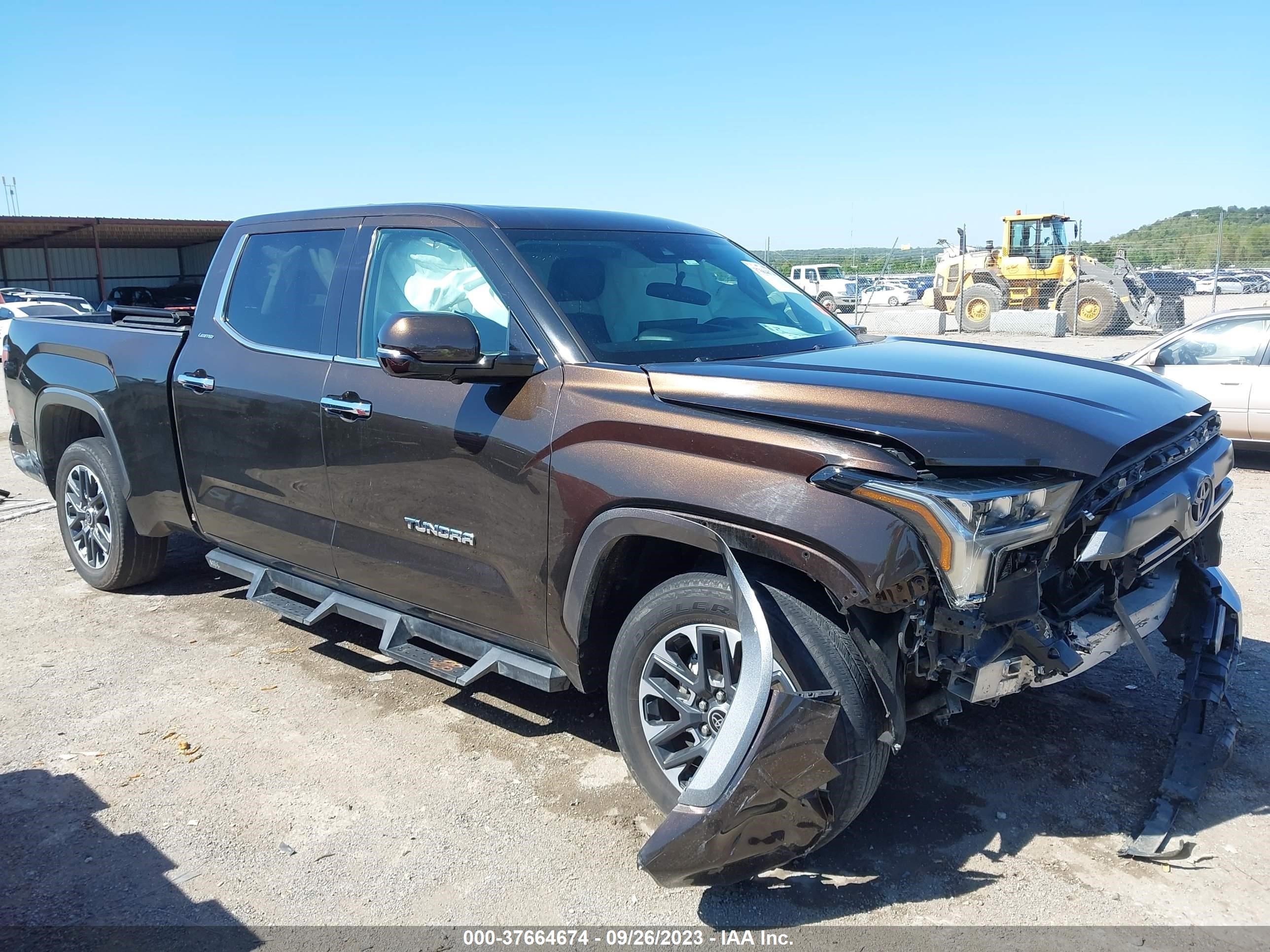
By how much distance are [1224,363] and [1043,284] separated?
1887 centimetres

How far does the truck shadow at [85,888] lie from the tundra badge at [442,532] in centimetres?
135

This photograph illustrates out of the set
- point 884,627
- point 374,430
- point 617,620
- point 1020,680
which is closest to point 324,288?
point 374,430

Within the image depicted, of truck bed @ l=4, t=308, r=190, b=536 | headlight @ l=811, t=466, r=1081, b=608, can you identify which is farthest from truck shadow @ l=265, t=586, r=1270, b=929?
truck bed @ l=4, t=308, r=190, b=536

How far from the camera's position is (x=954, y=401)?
289 cm

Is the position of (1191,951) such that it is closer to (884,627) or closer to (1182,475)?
(884,627)

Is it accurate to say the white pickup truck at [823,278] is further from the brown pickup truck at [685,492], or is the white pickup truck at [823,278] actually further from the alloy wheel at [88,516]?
the brown pickup truck at [685,492]

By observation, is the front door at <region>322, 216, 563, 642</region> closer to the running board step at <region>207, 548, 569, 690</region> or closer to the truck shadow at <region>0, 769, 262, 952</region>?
the running board step at <region>207, 548, 569, 690</region>

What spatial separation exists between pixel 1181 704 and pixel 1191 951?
3.59ft

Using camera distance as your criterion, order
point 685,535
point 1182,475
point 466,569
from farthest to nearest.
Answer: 1. point 466,569
2. point 1182,475
3. point 685,535

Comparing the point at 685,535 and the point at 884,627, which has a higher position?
the point at 685,535

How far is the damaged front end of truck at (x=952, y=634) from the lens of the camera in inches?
105

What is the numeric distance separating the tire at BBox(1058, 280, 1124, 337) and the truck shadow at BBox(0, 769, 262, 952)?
22980 mm

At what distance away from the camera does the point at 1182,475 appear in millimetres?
3244

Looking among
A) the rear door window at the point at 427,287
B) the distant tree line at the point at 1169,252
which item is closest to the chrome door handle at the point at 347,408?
the rear door window at the point at 427,287
